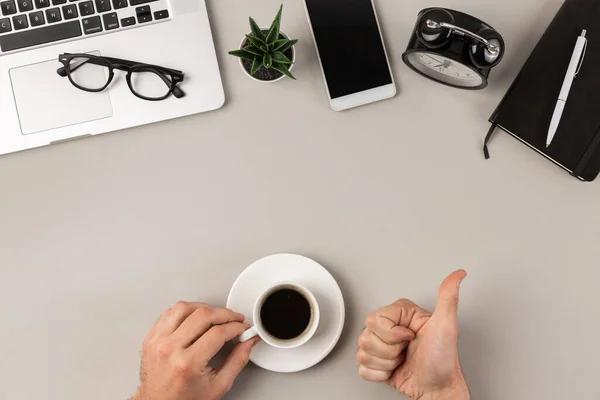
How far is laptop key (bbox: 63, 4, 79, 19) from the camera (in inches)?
34.6

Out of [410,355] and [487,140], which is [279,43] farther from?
[410,355]

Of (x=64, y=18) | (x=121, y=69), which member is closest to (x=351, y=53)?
(x=121, y=69)

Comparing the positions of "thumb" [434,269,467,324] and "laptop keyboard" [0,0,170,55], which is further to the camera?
"laptop keyboard" [0,0,170,55]

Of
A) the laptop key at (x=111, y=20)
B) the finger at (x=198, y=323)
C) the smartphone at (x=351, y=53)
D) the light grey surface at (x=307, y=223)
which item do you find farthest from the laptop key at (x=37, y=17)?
the finger at (x=198, y=323)

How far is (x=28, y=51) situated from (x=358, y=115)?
574 millimetres

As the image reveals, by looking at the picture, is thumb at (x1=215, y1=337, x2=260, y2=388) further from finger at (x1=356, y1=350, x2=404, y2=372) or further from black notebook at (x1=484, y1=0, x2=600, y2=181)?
black notebook at (x1=484, y1=0, x2=600, y2=181)

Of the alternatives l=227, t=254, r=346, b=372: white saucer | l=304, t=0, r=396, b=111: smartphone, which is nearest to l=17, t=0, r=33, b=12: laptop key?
l=304, t=0, r=396, b=111: smartphone

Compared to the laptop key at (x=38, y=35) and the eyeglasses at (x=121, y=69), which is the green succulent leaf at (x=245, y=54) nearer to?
the eyeglasses at (x=121, y=69)

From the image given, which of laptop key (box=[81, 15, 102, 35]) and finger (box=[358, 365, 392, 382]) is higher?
laptop key (box=[81, 15, 102, 35])

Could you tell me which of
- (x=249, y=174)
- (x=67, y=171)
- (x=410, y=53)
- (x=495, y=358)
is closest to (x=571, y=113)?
(x=410, y=53)

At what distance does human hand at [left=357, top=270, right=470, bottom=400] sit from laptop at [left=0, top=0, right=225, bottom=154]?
45 centimetres

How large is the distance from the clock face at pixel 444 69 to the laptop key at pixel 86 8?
1.75 ft

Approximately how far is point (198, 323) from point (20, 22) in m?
0.59

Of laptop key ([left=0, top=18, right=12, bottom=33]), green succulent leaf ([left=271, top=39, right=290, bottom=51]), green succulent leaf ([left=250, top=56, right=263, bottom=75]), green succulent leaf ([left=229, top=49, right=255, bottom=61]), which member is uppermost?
laptop key ([left=0, top=18, right=12, bottom=33])
